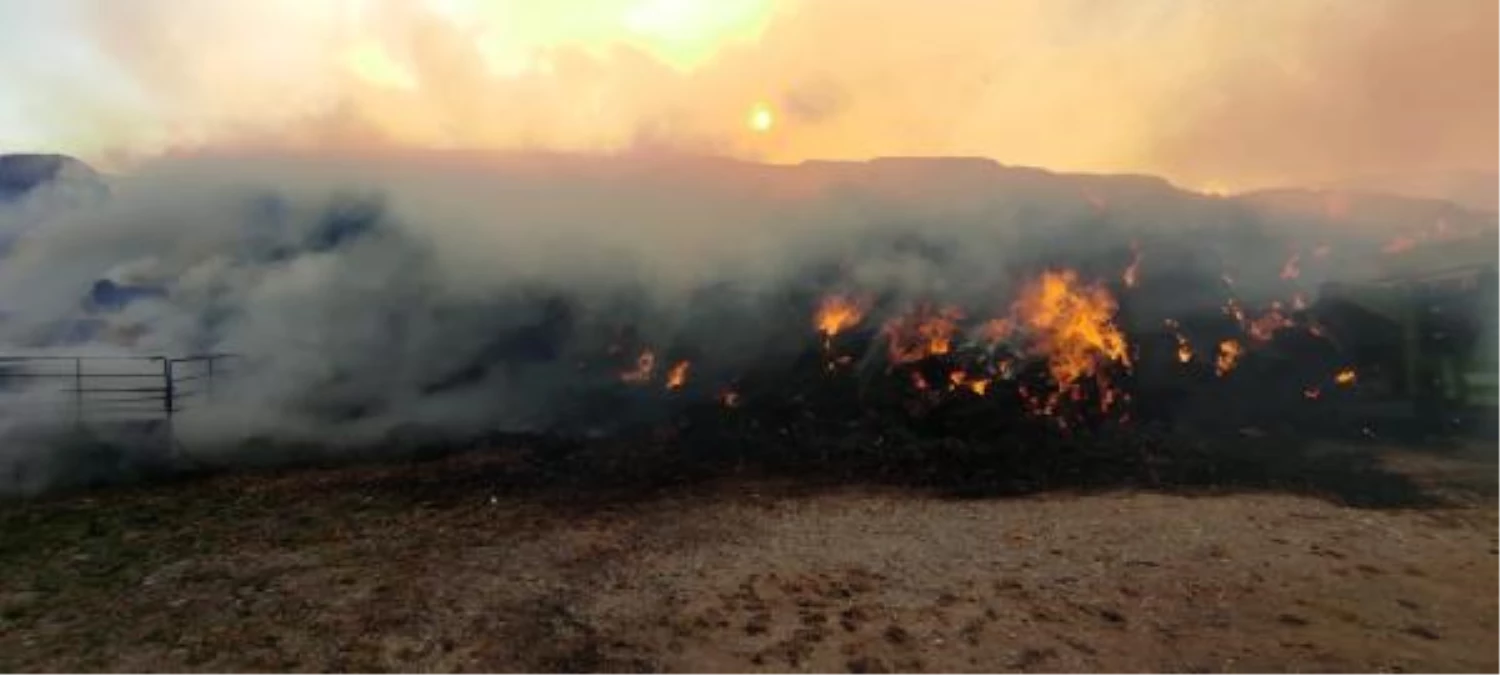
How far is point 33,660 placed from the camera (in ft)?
30.4

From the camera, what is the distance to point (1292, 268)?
94.7 ft

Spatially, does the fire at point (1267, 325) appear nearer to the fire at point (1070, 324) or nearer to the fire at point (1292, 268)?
the fire at point (1292, 268)

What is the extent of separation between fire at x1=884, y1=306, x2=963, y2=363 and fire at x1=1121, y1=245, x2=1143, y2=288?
5.53m

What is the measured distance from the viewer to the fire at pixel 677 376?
76.2 ft

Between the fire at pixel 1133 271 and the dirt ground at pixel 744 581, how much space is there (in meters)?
11.4

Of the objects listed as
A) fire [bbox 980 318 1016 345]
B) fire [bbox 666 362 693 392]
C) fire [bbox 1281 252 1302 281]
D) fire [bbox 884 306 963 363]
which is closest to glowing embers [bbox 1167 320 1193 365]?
fire [bbox 980 318 1016 345]

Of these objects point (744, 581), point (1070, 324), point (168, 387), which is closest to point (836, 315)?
point (1070, 324)

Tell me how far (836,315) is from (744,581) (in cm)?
1514

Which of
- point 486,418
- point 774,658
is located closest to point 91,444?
point 486,418

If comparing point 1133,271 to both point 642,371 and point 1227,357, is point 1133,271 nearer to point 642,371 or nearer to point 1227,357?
point 1227,357

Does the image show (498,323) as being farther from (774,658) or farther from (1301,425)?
(1301,425)

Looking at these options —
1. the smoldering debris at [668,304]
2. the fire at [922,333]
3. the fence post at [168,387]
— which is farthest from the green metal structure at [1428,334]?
the fence post at [168,387]

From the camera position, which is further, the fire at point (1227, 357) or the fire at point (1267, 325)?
the fire at point (1267, 325)

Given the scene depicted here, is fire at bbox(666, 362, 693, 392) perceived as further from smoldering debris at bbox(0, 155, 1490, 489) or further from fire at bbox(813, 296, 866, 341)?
fire at bbox(813, 296, 866, 341)
